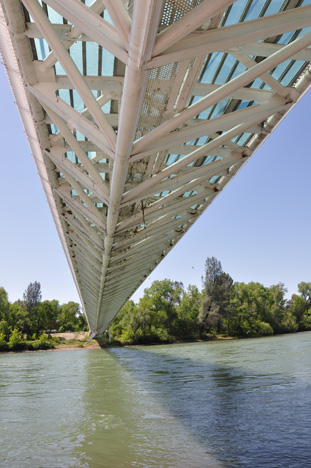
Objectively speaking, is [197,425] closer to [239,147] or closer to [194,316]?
[239,147]

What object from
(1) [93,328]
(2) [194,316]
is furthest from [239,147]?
(2) [194,316]

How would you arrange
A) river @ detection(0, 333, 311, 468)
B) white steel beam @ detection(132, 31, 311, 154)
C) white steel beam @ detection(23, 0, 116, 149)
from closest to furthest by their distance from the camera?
white steel beam @ detection(23, 0, 116, 149) < white steel beam @ detection(132, 31, 311, 154) < river @ detection(0, 333, 311, 468)

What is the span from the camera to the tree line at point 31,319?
206 feet

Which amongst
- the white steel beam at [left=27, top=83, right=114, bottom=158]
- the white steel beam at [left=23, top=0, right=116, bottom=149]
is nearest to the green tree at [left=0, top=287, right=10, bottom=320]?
the white steel beam at [left=27, top=83, right=114, bottom=158]

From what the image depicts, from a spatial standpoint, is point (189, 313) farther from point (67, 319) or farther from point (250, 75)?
point (250, 75)

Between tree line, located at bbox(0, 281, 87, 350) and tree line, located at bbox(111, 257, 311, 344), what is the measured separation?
16.2 metres

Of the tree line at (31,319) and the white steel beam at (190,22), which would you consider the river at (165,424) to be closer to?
the white steel beam at (190,22)

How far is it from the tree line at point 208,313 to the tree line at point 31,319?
639 inches

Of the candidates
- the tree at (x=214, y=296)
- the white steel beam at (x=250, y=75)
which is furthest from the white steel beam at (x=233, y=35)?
the tree at (x=214, y=296)

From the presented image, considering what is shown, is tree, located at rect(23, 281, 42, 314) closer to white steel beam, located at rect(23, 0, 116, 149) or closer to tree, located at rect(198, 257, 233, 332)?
tree, located at rect(198, 257, 233, 332)

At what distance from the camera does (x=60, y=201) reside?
32.7ft

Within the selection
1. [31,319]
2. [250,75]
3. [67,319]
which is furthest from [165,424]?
[67,319]

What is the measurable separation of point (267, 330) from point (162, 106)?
70555 mm

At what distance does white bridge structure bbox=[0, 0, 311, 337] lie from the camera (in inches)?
120
